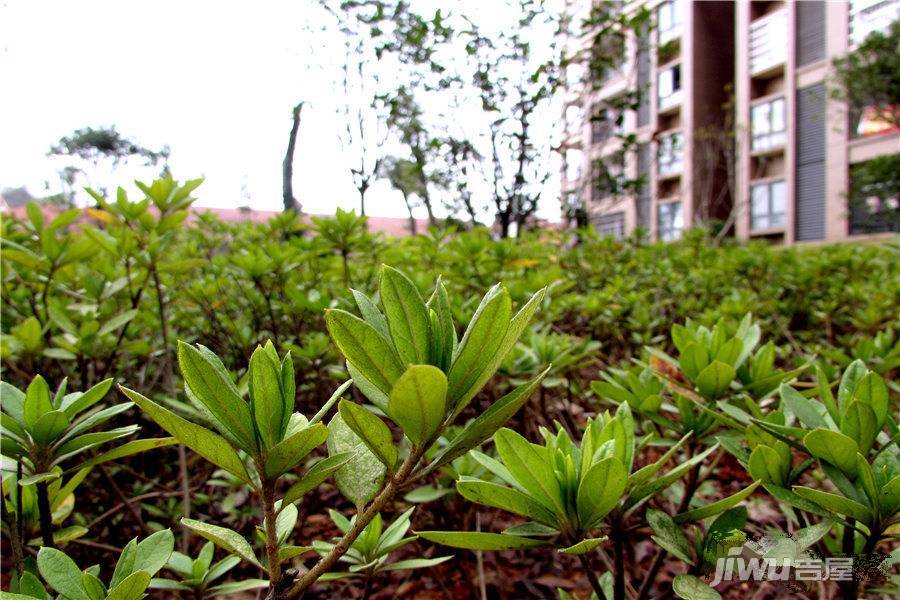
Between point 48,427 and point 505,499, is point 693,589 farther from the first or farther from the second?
point 48,427

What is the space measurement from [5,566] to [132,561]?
1243 mm

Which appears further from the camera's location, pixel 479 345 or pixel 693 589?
pixel 693 589

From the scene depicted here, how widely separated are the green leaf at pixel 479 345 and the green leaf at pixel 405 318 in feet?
0.12

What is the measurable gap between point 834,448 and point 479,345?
1.56 feet

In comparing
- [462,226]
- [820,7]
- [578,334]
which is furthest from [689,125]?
[578,334]

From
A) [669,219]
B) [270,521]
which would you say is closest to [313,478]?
[270,521]

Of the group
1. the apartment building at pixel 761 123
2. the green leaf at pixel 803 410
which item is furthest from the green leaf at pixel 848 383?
the apartment building at pixel 761 123

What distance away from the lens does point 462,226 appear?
6633 mm

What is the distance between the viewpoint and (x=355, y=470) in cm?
67

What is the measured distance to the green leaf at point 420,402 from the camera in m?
0.48

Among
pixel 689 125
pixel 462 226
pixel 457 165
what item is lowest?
pixel 462 226

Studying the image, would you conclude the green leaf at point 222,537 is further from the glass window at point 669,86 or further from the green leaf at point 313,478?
the glass window at point 669,86

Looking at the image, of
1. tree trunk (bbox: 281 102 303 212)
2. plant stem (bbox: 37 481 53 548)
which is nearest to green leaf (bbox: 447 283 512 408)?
Answer: plant stem (bbox: 37 481 53 548)

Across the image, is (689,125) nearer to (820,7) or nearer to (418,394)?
(820,7)
